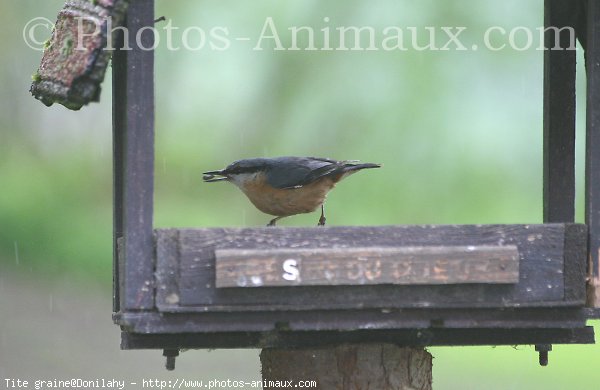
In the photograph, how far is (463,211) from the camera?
28.4ft

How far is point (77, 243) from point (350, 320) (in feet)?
24.4

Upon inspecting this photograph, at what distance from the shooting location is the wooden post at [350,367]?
12.2 feet

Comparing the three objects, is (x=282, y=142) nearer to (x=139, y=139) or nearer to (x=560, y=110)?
(x=560, y=110)

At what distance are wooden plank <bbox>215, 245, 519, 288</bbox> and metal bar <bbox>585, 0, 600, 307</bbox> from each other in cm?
28

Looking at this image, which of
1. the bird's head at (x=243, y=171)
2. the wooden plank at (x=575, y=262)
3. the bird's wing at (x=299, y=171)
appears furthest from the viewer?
the bird's head at (x=243, y=171)

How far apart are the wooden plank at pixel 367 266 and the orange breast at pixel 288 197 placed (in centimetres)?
116

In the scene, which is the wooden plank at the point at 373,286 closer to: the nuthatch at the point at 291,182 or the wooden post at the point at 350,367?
the wooden post at the point at 350,367

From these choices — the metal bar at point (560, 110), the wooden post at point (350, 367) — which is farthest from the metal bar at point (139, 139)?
the metal bar at point (560, 110)

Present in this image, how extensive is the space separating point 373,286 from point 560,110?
1200 millimetres

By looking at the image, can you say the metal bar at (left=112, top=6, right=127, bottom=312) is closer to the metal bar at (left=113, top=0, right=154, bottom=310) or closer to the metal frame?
the metal frame

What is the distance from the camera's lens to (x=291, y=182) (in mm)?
4422

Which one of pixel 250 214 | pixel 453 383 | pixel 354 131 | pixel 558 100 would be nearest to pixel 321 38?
pixel 354 131

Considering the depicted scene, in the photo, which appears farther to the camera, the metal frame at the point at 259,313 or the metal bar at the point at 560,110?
the metal bar at the point at 560,110

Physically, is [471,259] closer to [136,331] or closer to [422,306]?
[422,306]
